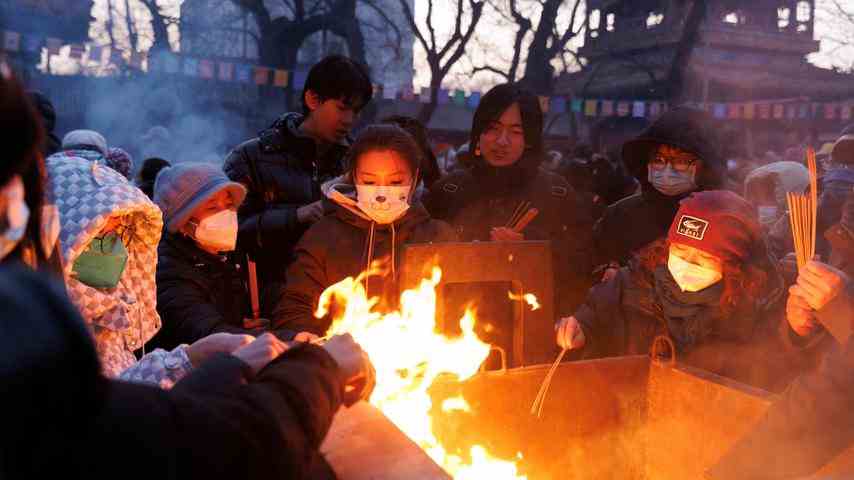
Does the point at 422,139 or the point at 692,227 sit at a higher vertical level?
the point at 422,139

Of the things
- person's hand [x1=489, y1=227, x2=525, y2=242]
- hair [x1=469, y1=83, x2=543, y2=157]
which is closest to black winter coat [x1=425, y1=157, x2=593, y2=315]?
hair [x1=469, y1=83, x2=543, y2=157]

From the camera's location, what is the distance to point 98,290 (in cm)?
269

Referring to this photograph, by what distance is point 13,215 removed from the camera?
3.66ft

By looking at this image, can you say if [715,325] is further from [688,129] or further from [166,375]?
[166,375]

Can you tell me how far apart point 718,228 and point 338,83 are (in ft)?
7.90

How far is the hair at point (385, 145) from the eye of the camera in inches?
140

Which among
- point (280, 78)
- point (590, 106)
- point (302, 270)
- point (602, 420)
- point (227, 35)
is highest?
point (227, 35)

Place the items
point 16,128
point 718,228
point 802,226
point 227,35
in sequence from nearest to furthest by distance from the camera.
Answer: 1. point 16,128
2. point 802,226
3. point 718,228
4. point 227,35

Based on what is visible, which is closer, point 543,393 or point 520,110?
point 543,393

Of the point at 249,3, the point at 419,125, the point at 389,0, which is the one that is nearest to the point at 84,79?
the point at 249,3

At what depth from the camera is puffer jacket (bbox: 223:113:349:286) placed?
4.15 meters

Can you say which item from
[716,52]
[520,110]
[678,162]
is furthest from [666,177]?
[716,52]

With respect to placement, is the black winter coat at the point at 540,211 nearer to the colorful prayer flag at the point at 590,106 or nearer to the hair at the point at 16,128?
the hair at the point at 16,128

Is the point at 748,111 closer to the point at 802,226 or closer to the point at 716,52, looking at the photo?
the point at 716,52
